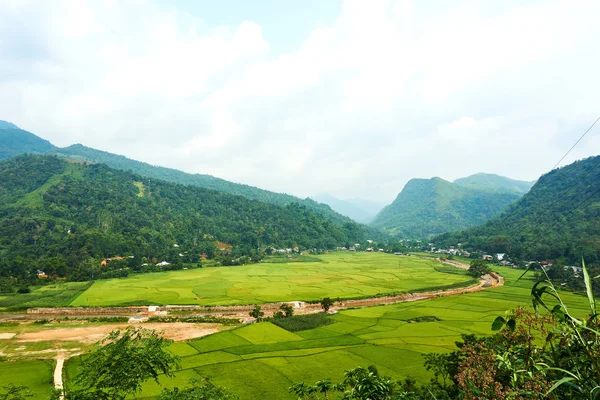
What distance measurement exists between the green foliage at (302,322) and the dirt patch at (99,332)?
6.36 meters

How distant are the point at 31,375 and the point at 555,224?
335ft

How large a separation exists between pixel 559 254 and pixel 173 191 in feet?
384

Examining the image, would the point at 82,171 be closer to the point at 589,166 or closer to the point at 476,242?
the point at 476,242

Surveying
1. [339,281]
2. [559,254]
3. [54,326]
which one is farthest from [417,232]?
[54,326]

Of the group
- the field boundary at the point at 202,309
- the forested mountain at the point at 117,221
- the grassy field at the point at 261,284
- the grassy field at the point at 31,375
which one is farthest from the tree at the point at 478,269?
the grassy field at the point at 31,375

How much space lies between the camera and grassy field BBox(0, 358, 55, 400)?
67.0 feet

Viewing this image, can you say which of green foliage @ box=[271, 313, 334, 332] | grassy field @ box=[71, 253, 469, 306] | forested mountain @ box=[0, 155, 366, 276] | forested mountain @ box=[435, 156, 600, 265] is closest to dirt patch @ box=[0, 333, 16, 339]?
grassy field @ box=[71, 253, 469, 306]

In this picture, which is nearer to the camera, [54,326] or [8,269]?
[54,326]

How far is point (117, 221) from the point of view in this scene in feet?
302

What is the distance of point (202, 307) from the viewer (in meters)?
42.4

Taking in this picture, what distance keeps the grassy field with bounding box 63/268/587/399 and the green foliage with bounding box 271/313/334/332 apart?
0.77 meters

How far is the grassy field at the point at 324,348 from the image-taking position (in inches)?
837

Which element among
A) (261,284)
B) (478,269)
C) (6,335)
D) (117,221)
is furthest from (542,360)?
(117,221)

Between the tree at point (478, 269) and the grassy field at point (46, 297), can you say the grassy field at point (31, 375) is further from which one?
the tree at point (478, 269)
